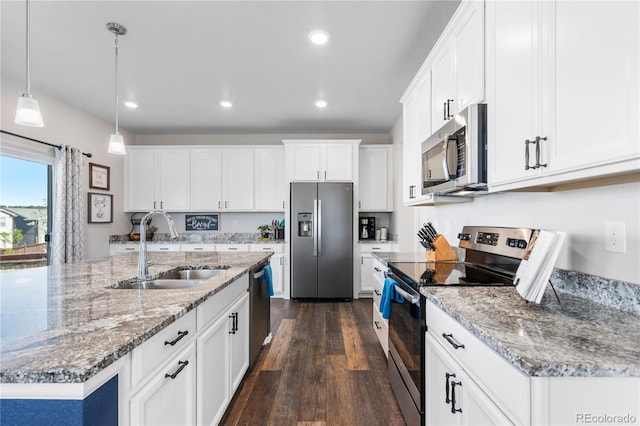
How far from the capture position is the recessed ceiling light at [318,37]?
2497 mm

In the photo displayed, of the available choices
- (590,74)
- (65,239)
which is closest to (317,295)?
(65,239)

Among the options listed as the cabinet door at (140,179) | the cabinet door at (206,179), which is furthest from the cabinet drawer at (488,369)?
the cabinet door at (140,179)

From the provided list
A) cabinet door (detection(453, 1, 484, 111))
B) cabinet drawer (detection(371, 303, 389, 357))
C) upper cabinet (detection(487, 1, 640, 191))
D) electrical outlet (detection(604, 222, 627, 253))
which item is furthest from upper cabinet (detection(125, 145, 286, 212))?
electrical outlet (detection(604, 222, 627, 253))

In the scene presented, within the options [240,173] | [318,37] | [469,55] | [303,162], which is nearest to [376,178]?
[303,162]

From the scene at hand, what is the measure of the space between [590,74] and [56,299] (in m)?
2.11

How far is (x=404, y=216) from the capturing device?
4426mm

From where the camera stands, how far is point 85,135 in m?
4.32

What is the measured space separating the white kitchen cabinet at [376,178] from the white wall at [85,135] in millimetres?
3707

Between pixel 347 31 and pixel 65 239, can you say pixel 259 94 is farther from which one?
pixel 65 239

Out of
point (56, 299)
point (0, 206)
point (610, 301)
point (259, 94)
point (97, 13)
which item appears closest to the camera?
point (610, 301)

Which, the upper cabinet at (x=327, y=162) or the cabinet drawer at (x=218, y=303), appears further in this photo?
the upper cabinet at (x=327, y=162)

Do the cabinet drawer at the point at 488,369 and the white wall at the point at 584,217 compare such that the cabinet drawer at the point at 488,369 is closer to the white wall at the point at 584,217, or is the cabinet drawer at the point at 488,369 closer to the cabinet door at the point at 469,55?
Result: the white wall at the point at 584,217

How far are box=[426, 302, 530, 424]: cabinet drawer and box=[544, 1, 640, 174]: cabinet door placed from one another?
2.16 feet

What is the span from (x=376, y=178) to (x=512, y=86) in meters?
3.61
